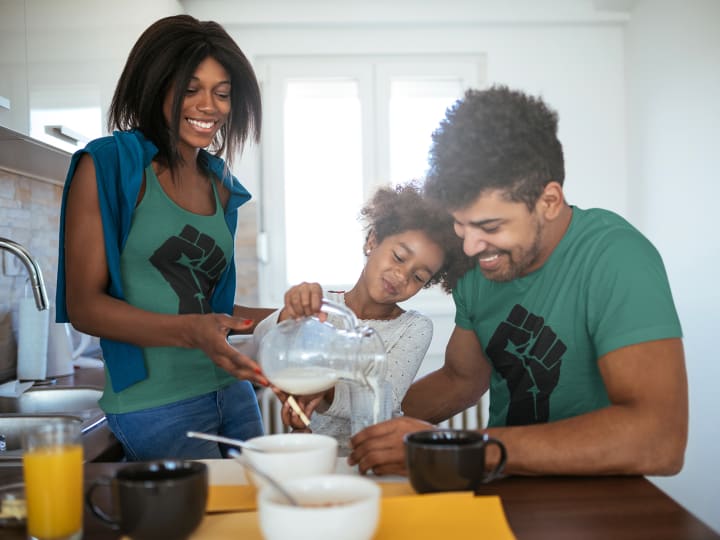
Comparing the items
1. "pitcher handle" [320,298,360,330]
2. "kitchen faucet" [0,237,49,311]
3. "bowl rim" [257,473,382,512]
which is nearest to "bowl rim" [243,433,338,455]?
"bowl rim" [257,473,382,512]

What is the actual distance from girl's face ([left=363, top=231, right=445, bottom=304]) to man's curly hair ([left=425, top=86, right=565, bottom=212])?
12.9 inches

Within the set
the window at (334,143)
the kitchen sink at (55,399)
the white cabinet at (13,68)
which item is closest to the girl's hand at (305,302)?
the white cabinet at (13,68)

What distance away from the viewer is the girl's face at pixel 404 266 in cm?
158

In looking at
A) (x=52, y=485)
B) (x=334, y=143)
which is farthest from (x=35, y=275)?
(x=334, y=143)

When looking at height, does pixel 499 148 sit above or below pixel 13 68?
below

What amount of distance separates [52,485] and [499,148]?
0.80 metres

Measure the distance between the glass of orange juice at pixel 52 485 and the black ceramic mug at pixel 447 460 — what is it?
0.37m

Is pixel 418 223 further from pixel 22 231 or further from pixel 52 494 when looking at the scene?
pixel 22 231

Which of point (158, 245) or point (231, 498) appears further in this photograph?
point (158, 245)

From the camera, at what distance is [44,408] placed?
2000 mm

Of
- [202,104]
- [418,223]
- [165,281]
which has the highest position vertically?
[202,104]

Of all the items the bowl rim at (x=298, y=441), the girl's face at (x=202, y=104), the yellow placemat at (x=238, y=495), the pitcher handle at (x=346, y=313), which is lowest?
the yellow placemat at (x=238, y=495)

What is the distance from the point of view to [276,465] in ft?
2.68

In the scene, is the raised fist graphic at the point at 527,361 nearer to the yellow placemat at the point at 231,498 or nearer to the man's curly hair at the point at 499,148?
the man's curly hair at the point at 499,148
